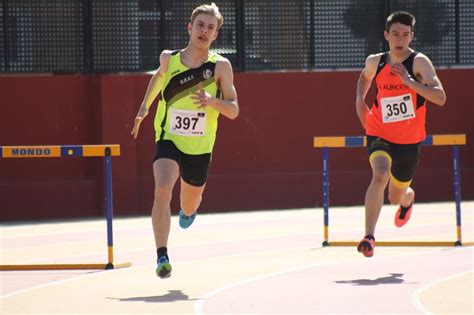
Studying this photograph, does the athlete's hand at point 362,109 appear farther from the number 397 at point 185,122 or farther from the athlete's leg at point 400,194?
the number 397 at point 185,122

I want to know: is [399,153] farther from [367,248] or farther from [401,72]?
[367,248]

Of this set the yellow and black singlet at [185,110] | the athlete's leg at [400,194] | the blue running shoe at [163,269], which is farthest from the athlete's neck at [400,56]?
the blue running shoe at [163,269]

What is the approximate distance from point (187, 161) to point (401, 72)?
2.04 metres

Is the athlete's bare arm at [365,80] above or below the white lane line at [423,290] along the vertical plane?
above

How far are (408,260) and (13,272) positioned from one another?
11.8ft

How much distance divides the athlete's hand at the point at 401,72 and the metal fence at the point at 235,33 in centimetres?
766

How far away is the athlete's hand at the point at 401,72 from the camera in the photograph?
1109cm

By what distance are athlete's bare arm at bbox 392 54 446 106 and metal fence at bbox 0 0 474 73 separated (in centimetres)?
755

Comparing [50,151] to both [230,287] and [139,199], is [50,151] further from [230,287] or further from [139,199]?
[139,199]

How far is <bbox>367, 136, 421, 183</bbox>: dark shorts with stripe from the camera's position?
11.6m

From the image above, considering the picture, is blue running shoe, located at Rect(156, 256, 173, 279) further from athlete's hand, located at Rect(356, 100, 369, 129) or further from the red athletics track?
athlete's hand, located at Rect(356, 100, 369, 129)

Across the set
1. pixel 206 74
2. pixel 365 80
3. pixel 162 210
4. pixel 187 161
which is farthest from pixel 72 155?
pixel 365 80

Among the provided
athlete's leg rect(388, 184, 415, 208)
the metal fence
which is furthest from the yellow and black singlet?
the metal fence

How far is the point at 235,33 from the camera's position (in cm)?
1873
